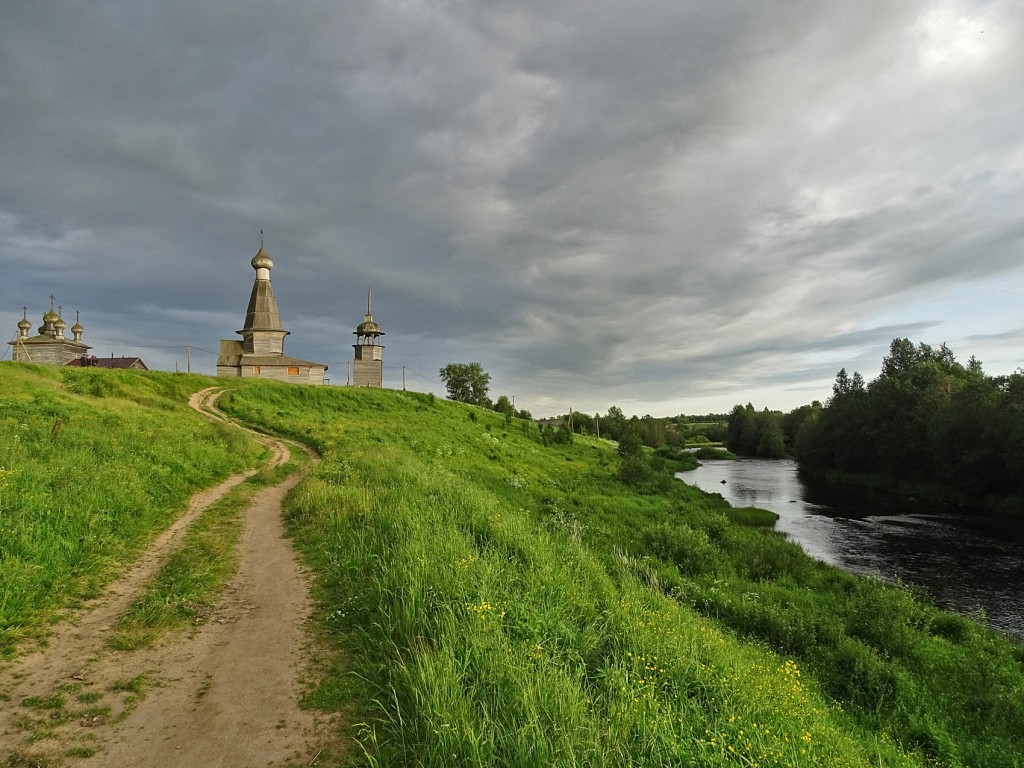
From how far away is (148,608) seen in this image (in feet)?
25.5

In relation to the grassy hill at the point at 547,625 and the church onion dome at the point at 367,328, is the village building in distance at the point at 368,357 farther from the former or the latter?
the grassy hill at the point at 547,625

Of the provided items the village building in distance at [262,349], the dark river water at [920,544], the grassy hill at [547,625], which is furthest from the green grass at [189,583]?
the village building in distance at [262,349]

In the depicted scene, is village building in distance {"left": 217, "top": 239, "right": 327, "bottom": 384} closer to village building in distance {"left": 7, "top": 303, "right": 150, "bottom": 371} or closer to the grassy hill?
village building in distance {"left": 7, "top": 303, "right": 150, "bottom": 371}

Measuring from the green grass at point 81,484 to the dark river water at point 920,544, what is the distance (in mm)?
24804

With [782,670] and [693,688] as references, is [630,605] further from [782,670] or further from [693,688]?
[782,670]

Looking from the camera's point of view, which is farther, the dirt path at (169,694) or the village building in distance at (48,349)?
the village building in distance at (48,349)

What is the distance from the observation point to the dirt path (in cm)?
484

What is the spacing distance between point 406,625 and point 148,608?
4379 mm

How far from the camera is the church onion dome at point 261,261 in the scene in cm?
5950

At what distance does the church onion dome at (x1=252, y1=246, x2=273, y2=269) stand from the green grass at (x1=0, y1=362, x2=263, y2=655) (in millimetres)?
36344

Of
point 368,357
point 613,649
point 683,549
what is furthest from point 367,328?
point 613,649

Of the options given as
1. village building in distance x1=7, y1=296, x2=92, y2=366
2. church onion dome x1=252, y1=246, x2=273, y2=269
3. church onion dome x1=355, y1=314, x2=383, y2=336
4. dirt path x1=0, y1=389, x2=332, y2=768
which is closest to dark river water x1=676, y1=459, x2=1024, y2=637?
dirt path x1=0, y1=389, x2=332, y2=768

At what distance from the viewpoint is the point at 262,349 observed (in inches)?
2247

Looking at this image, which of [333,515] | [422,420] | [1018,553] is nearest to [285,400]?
[422,420]
